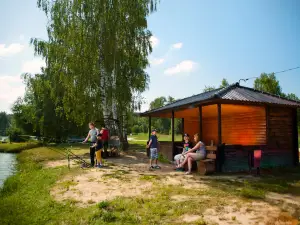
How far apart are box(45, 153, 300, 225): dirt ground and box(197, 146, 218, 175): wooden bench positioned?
1.66 ft

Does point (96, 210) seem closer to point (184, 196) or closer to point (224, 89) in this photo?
point (184, 196)

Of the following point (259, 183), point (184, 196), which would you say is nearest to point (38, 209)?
point (184, 196)

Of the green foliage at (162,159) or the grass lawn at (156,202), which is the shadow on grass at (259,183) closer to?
the grass lawn at (156,202)

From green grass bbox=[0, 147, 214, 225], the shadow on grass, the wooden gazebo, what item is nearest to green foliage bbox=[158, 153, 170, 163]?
the wooden gazebo

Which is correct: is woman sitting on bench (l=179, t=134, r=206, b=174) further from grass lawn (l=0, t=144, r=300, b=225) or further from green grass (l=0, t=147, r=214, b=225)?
green grass (l=0, t=147, r=214, b=225)

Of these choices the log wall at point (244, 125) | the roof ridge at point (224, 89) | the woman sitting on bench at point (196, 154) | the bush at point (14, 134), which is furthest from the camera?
the bush at point (14, 134)

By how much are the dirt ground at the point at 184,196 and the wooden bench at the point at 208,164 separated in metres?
0.51

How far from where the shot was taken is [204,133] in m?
17.4

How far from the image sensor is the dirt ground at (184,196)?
14.7 ft

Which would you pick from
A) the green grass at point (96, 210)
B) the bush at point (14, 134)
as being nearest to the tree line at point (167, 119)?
the bush at point (14, 134)

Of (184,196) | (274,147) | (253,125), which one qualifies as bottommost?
(184,196)

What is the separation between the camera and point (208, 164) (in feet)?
29.3

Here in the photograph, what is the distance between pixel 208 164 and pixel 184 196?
3.26 m

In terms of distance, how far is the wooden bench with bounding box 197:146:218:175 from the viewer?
29.0 feet
